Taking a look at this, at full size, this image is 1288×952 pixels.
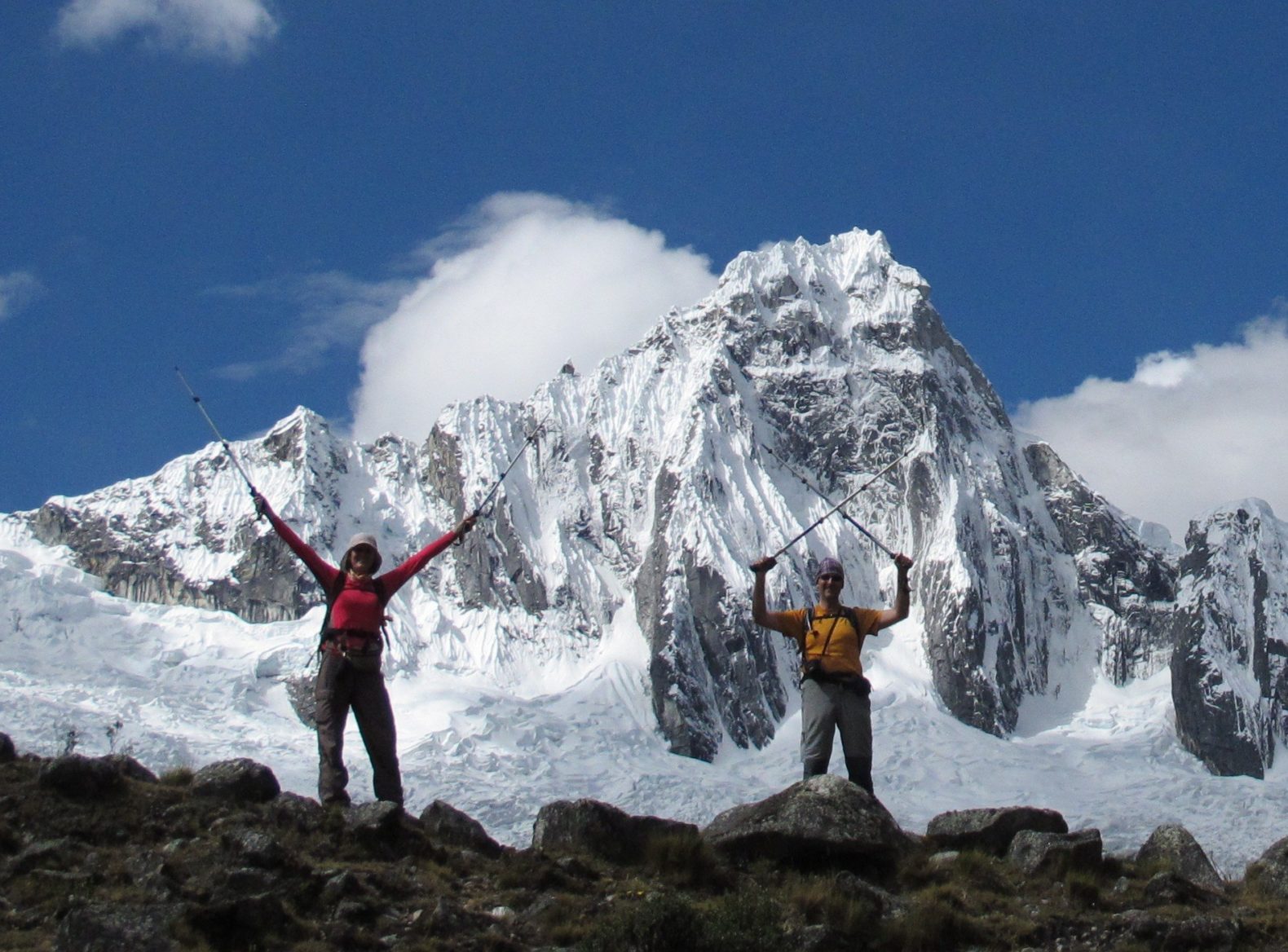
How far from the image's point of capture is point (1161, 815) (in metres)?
199

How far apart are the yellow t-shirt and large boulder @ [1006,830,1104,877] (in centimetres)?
278

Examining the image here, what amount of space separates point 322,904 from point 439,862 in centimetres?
204

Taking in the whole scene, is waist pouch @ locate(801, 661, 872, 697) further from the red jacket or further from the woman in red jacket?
the red jacket

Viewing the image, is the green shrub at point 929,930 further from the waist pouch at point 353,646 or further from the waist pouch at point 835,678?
the waist pouch at point 353,646

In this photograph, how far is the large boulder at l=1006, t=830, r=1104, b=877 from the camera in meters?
17.8

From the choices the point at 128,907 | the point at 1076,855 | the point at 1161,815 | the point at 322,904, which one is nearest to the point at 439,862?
the point at 322,904

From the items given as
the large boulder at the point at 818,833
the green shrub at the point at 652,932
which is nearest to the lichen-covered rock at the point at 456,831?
the large boulder at the point at 818,833

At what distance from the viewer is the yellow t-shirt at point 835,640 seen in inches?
787

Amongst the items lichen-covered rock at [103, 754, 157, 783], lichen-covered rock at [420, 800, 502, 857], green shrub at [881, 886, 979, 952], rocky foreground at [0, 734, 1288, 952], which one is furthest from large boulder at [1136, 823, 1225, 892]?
lichen-covered rock at [103, 754, 157, 783]

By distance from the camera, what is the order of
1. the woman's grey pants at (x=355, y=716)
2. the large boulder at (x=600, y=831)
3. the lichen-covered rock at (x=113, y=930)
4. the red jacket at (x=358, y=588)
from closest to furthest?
the lichen-covered rock at (x=113, y=930)
the large boulder at (x=600, y=831)
the woman's grey pants at (x=355, y=716)
the red jacket at (x=358, y=588)

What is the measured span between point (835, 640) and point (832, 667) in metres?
0.32

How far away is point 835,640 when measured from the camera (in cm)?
2005

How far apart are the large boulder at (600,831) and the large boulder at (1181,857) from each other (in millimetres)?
5082

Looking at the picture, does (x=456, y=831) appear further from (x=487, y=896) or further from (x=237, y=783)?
(x=237, y=783)
